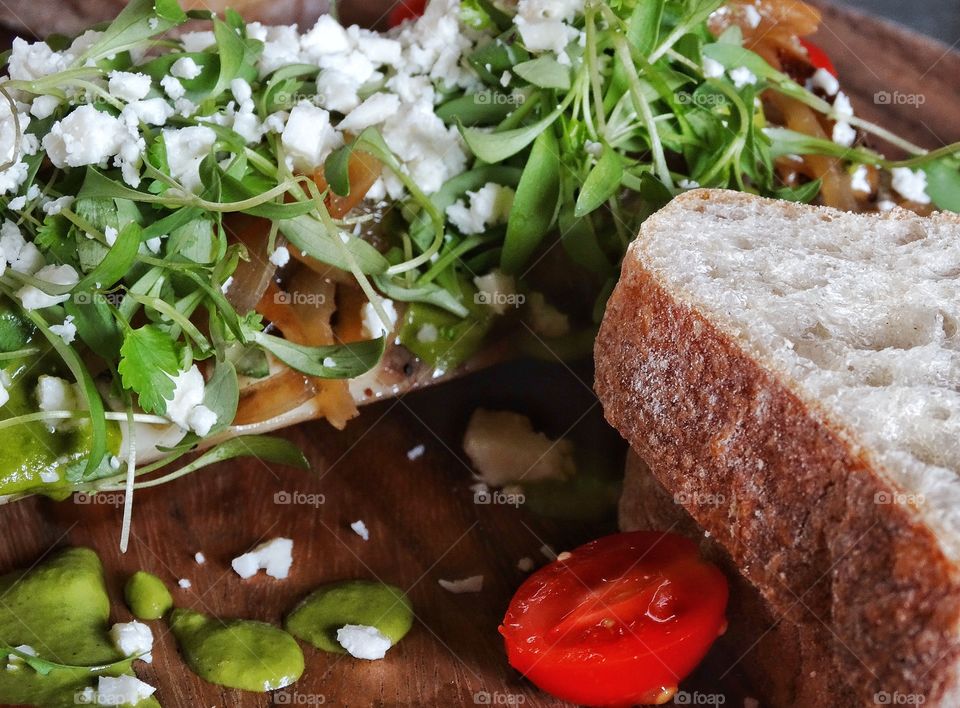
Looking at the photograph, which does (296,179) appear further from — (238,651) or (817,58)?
(817,58)

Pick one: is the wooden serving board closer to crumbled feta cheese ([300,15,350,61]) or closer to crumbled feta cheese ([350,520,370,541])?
crumbled feta cheese ([350,520,370,541])

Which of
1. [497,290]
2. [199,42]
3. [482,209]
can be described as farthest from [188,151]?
[497,290]

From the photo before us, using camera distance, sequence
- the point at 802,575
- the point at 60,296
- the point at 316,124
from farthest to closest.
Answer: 1. the point at 316,124
2. the point at 60,296
3. the point at 802,575

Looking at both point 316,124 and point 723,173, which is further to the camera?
point 723,173

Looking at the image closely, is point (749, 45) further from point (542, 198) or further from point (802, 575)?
point (802, 575)

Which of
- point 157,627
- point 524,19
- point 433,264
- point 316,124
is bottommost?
point 157,627

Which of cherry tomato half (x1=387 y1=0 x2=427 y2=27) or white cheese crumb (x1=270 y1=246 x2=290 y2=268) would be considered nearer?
white cheese crumb (x1=270 y1=246 x2=290 y2=268)

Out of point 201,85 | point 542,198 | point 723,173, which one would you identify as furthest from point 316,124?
point 723,173

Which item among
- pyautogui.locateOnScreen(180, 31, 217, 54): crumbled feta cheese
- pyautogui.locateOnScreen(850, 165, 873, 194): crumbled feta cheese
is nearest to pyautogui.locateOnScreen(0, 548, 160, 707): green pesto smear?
pyautogui.locateOnScreen(180, 31, 217, 54): crumbled feta cheese
